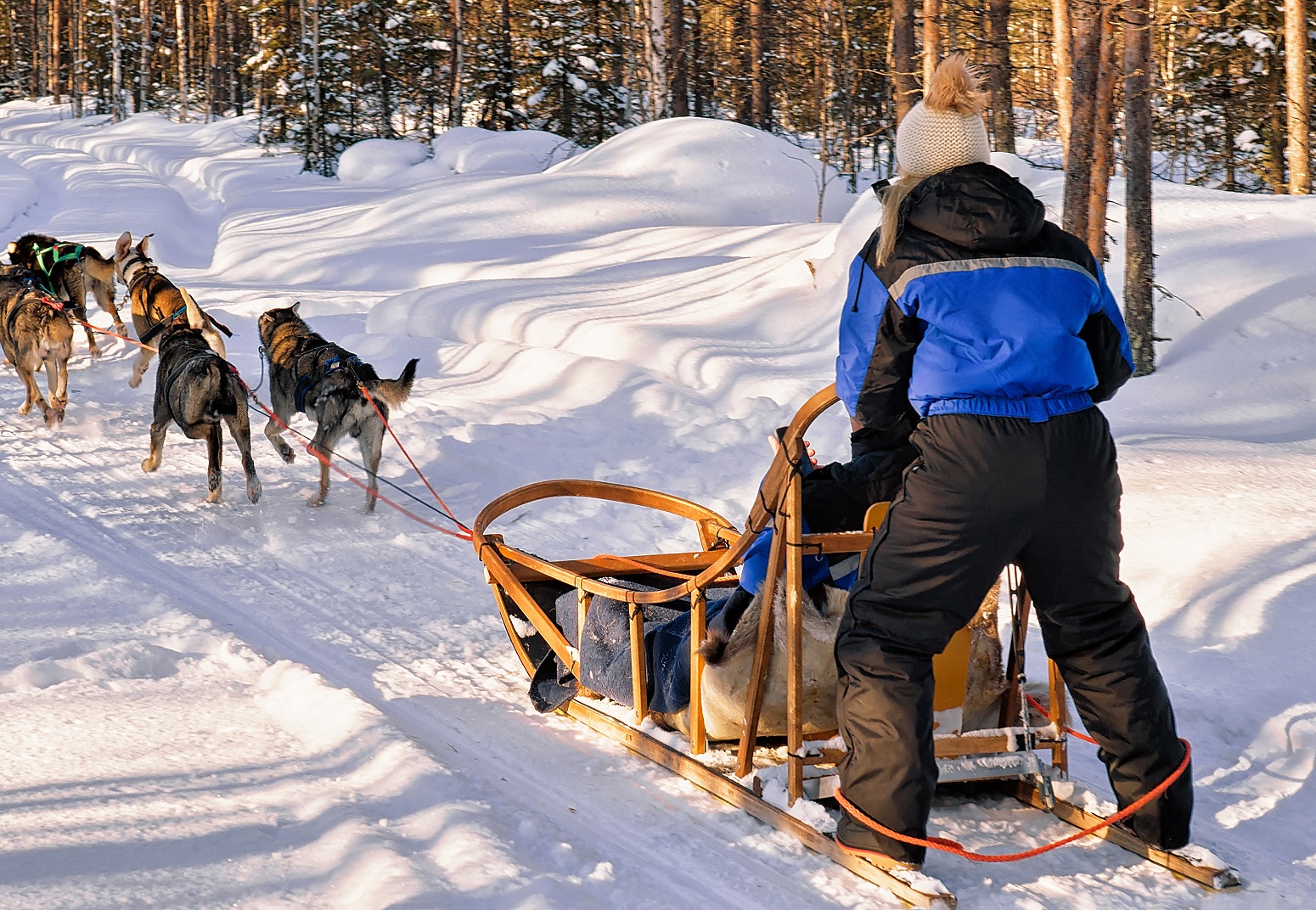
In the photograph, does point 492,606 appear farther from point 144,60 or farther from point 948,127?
point 144,60

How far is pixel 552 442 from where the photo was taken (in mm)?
7227

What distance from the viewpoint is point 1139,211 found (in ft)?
25.1

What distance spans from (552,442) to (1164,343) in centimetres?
447

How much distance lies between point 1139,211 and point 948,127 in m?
5.67

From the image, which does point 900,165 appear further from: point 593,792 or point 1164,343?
point 1164,343

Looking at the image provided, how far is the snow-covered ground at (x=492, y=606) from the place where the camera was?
9.25ft

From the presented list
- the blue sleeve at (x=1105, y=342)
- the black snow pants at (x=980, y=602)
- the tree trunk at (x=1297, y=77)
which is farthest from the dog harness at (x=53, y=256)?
the tree trunk at (x=1297, y=77)

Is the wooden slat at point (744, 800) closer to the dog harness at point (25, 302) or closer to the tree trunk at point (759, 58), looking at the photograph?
the dog harness at point (25, 302)

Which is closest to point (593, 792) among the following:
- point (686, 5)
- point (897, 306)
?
point (897, 306)

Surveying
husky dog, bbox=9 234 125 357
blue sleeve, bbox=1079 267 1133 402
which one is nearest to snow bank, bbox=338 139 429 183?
husky dog, bbox=9 234 125 357

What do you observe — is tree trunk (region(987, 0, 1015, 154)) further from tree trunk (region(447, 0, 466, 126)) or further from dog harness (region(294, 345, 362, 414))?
dog harness (region(294, 345, 362, 414))

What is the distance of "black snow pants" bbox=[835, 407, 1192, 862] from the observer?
8.21ft

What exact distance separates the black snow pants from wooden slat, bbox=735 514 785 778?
238 mm

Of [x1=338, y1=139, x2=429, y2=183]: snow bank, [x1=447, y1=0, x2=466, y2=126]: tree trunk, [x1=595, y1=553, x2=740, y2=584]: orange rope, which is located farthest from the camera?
[x1=447, y1=0, x2=466, y2=126]: tree trunk
